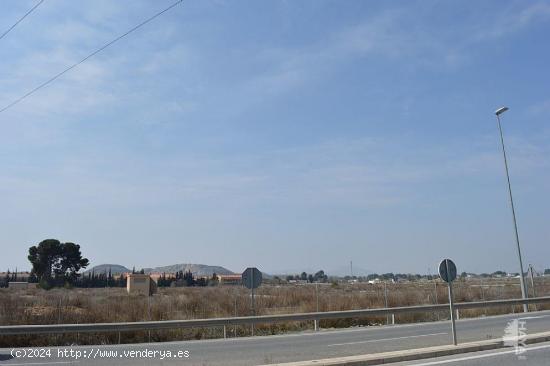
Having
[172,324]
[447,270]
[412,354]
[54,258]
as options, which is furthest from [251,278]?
[54,258]

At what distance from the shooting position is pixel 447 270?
13.6 m

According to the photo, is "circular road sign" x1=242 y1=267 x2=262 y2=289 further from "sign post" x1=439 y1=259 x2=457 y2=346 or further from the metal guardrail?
"sign post" x1=439 y1=259 x2=457 y2=346

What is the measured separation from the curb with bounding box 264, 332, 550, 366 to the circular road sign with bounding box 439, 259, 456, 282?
1.68m

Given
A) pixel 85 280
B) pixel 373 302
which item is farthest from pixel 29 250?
pixel 373 302

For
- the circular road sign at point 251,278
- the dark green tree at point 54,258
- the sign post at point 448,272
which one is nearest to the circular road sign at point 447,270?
the sign post at point 448,272

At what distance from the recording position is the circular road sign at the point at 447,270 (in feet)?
44.2

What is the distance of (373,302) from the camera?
30.9 meters

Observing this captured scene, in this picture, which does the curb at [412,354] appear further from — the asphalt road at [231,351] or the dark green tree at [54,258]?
the dark green tree at [54,258]

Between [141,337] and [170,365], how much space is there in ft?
25.0

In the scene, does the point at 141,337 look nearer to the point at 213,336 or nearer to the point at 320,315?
the point at 213,336

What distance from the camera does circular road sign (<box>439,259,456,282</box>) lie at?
13.5 metres

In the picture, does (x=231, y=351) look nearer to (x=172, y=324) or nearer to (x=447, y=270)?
(x=172, y=324)

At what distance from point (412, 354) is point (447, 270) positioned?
2888 millimetres

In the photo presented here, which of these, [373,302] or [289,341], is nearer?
[289,341]
